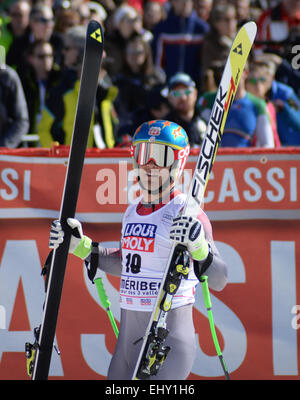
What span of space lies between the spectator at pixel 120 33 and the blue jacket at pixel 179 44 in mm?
488

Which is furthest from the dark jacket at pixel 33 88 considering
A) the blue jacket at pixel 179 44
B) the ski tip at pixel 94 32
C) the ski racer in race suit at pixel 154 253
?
the ski racer in race suit at pixel 154 253

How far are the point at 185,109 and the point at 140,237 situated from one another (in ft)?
9.46

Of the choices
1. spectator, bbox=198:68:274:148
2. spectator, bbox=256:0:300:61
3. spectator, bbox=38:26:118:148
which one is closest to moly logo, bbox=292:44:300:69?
spectator, bbox=256:0:300:61

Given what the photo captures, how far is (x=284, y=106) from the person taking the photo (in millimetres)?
8430

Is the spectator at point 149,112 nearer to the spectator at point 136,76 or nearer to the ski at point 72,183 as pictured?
the spectator at point 136,76

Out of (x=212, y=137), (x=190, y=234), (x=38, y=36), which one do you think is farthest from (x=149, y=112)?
(x=190, y=234)

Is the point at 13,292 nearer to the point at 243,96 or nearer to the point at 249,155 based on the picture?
the point at 249,155

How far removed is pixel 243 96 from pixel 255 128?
1.11 feet

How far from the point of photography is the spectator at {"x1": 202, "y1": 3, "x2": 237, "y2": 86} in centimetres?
965

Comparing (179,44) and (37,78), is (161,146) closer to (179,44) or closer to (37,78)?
(37,78)

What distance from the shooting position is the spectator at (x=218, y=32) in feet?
31.7

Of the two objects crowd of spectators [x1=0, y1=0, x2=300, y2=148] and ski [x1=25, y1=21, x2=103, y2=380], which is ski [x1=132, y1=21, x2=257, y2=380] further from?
crowd of spectators [x1=0, y1=0, x2=300, y2=148]

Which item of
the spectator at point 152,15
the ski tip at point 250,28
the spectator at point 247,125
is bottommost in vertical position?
the ski tip at point 250,28
